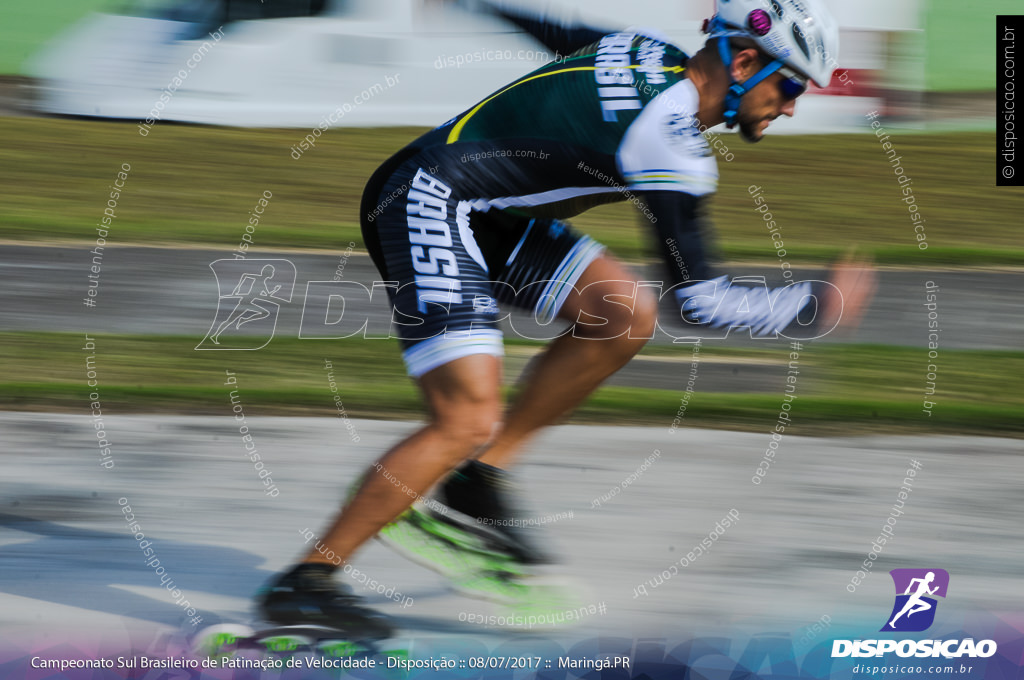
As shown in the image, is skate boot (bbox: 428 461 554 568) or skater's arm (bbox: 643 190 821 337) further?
skate boot (bbox: 428 461 554 568)

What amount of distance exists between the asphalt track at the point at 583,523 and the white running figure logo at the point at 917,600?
5 centimetres

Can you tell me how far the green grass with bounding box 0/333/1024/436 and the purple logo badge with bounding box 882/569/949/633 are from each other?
126 centimetres

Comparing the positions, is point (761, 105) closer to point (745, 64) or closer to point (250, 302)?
point (745, 64)

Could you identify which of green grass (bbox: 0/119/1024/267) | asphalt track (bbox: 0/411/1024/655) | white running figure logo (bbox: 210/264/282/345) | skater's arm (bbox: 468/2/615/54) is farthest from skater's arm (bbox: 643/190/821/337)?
green grass (bbox: 0/119/1024/267)

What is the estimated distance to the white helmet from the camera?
287 cm

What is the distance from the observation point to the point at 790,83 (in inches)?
117

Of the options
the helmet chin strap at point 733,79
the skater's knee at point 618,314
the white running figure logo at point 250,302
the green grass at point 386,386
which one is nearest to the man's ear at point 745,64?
the helmet chin strap at point 733,79

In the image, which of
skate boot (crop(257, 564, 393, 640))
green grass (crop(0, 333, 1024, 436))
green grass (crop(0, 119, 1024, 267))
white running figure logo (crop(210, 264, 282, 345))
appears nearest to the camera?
skate boot (crop(257, 564, 393, 640))

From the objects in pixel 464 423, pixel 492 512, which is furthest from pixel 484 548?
pixel 464 423

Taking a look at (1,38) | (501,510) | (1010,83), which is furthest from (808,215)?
(1,38)

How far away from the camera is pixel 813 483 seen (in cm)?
407

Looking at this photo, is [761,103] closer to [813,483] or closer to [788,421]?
[813,483]

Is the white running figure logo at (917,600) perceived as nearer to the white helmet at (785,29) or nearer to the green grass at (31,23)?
the white helmet at (785,29)

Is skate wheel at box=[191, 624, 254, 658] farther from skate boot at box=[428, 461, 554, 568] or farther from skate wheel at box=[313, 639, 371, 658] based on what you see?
skate boot at box=[428, 461, 554, 568]
